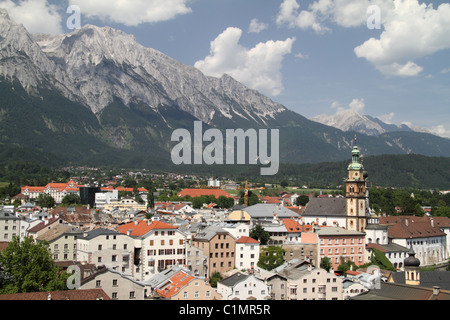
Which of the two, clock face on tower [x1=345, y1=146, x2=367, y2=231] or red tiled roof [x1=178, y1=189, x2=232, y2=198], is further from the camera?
red tiled roof [x1=178, y1=189, x2=232, y2=198]

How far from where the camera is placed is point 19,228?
7712cm

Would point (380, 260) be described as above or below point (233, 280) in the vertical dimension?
below

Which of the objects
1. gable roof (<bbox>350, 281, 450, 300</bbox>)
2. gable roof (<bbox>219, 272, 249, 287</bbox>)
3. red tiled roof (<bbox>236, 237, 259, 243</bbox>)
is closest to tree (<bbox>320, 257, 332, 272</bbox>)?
red tiled roof (<bbox>236, 237, 259, 243</bbox>)

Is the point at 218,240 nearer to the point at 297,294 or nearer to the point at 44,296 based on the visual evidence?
the point at 297,294

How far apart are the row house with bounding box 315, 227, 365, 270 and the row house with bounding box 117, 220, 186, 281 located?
1995 centimetres

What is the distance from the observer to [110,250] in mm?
52219

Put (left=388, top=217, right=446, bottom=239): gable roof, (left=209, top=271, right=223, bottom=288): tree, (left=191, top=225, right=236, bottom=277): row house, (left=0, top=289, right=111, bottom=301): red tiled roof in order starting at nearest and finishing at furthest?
(left=0, top=289, right=111, bottom=301): red tiled roof → (left=209, top=271, right=223, bottom=288): tree → (left=191, top=225, right=236, bottom=277): row house → (left=388, top=217, right=446, bottom=239): gable roof

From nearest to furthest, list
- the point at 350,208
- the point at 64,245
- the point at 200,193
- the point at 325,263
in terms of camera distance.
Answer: the point at 64,245, the point at 325,263, the point at 350,208, the point at 200,193

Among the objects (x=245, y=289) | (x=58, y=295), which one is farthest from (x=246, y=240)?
(x=58, y=295)

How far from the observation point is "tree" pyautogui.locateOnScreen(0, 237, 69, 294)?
122 feet

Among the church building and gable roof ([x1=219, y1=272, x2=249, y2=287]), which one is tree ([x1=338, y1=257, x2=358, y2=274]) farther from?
gable roof ([x1=219, y1=272, x2=249, y2=287])

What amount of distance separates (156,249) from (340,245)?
26376mm

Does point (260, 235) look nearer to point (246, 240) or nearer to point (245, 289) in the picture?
point (246, 240)
